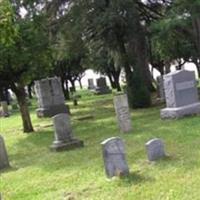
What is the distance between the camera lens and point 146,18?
2819cm

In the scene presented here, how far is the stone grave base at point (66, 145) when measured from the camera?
14758 millimetres

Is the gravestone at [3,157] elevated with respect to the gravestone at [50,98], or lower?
lower

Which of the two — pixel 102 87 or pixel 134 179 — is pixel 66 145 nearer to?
pixel 134 179

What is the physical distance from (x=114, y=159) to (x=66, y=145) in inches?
A: 197

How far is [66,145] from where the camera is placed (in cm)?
1484

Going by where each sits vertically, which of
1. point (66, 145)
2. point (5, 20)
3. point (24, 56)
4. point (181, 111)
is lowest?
point (66, 145)

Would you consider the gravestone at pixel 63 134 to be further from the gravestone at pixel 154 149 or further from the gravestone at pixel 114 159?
the gravestone at pixel 114 159

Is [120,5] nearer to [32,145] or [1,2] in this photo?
[32,145]

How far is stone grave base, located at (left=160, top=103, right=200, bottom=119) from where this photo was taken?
59.6ft

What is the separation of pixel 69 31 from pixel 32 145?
9391 mm

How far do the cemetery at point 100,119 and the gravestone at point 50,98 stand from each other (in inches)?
2.0

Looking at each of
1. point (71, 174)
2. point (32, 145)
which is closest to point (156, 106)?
point (32, 145)

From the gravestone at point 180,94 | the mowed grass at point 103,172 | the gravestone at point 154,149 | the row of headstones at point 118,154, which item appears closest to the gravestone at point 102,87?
the gravestone at point 180,94

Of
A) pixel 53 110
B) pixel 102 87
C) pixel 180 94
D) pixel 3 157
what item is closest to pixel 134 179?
pixel 3 157
